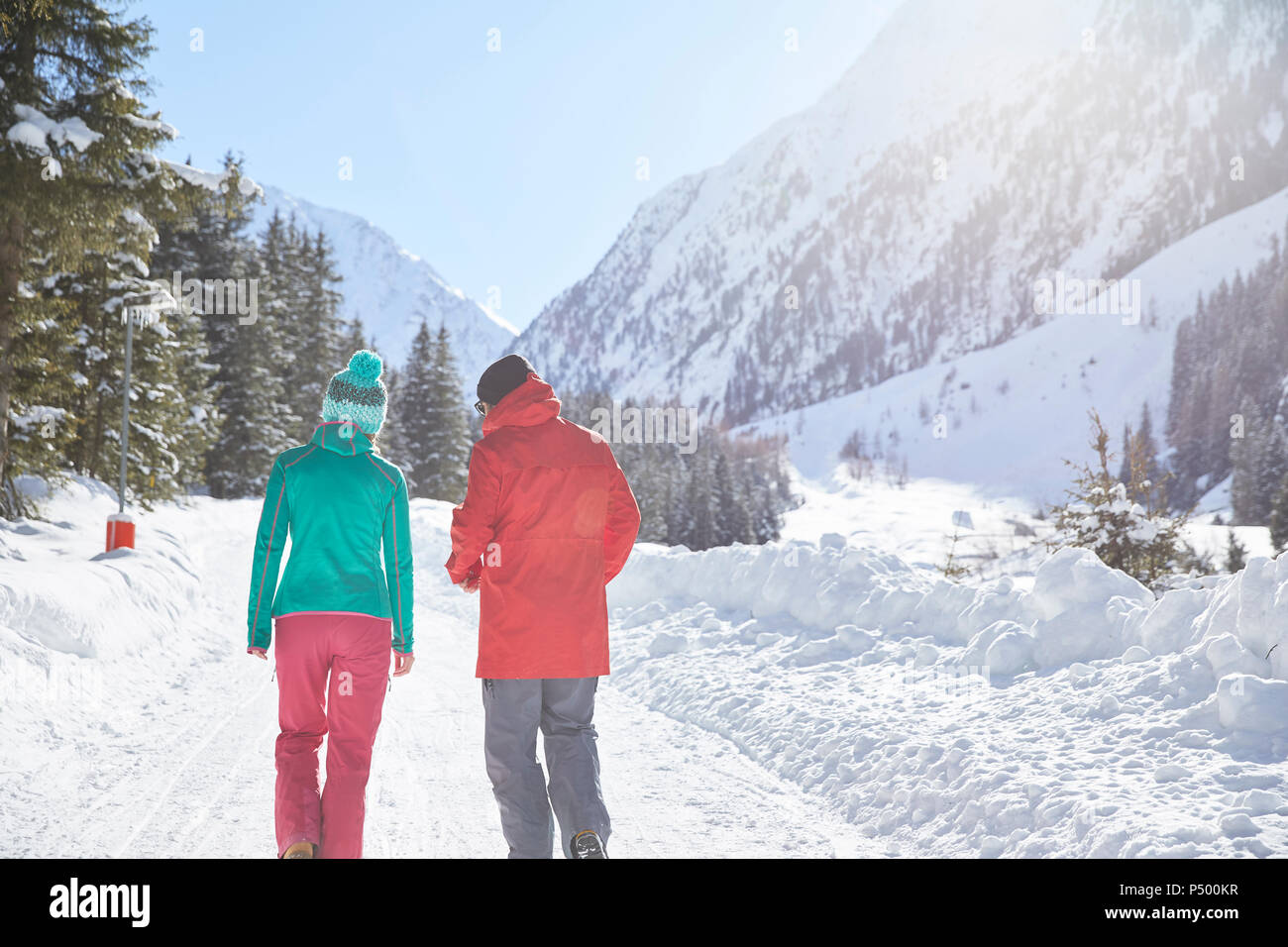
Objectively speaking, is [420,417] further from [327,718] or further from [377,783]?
[327,718]

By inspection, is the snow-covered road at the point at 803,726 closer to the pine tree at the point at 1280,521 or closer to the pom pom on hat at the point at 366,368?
the pom pom on hat at the point at 366,368

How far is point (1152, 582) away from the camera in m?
11.1

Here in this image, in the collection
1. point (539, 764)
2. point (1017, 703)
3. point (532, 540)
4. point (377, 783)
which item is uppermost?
point (532, 540)

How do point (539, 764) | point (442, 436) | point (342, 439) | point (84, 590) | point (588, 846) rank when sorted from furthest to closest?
point (442, 436), point (84, 590), point (342, 439), point (539, 764), point (588, 846)

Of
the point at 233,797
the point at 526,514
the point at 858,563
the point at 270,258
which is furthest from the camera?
the point at 270,258

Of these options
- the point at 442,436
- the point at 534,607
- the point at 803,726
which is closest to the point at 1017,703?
the point at 803,726

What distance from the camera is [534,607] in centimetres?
334

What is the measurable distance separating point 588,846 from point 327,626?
138 centimetres

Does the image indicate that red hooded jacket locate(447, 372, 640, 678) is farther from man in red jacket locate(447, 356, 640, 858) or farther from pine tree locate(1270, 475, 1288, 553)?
pine tree locate(1270, 475, 1288, 553)

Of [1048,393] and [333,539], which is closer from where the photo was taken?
[333,539]

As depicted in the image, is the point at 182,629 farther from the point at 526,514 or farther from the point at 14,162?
the point at 526,514

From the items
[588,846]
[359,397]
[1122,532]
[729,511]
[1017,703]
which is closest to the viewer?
[588,846]
